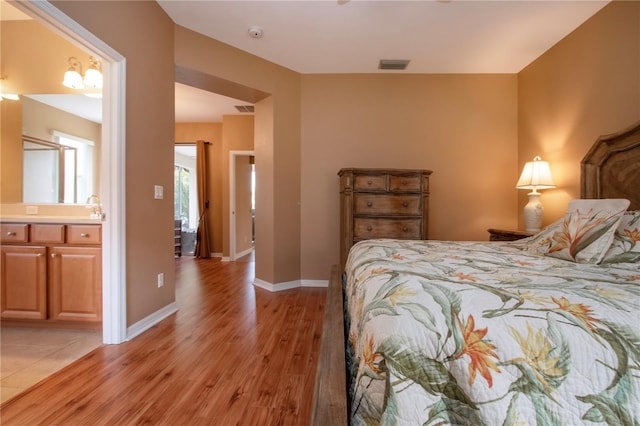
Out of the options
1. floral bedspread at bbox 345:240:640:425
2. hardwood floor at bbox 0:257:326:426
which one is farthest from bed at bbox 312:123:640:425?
hardwood floor at bbox 0:257:326:426

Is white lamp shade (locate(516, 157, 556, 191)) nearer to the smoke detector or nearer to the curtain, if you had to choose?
the smoke detector

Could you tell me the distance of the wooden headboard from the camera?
1.82 metres

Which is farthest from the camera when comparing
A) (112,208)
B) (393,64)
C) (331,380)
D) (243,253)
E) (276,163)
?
(243,253)

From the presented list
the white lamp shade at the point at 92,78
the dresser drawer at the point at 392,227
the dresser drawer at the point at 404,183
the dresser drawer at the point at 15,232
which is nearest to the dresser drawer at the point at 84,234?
the dresser drawer at the point at 15,232

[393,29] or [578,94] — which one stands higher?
[393,29]

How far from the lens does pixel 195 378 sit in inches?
62.2

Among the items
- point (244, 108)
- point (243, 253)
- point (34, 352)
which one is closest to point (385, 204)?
point (34, 352)

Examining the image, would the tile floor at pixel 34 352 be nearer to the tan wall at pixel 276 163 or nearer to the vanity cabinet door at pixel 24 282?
the vanity cabinet door at pixel 24 282

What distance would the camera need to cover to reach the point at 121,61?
1.99 m

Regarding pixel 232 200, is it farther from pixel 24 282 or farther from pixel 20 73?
pixel 24 282

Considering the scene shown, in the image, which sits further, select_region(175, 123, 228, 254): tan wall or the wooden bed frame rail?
select_region(175, 123, 228, 254): tan wall

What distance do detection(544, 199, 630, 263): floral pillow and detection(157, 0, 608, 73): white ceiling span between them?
189cm

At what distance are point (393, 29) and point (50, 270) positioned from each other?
3.70 meters

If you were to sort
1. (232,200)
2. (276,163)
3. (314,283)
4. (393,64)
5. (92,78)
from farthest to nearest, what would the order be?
(232,200) → (314,283) → (276,163) → (393,64) → (92,78)
